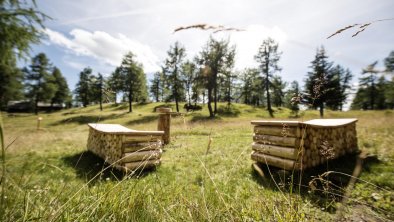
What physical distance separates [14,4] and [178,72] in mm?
31802

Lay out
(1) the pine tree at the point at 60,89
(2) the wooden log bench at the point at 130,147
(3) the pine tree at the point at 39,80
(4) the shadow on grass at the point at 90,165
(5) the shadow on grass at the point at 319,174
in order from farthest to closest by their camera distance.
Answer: (1) the pine tree at the point at 60,89
(3) the pine tree at the point at 39,80
(4) the shadow on grass at the point at 90,165
(2) the wooden log bench at the point at 130,147
(5) the shadow on grass at the point at 319,174

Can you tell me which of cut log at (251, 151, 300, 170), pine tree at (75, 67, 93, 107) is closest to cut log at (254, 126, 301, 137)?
cut log at (251, 151, 300, 170)

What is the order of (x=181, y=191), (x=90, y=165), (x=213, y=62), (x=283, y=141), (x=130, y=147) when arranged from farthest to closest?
(x=213, y=62), (x=90, y=165), (x=130, y=147), (x=283, y=141), (x=181, y=191)

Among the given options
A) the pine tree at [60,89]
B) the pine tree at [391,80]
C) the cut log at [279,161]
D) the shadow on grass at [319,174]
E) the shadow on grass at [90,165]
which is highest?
the pine tree at [60,89]

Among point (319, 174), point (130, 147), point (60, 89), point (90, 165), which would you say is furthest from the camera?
point (60, 89)

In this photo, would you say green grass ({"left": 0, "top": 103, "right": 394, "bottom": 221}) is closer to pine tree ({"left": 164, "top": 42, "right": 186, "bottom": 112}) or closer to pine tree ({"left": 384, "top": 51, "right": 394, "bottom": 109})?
pine tree ({"left": 384, "top": 51, "right": 394, "bottom": 109})

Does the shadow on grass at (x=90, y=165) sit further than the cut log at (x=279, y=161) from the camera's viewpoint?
Yes

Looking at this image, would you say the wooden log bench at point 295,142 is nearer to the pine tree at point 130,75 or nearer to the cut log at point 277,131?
the cut log at point 277,131

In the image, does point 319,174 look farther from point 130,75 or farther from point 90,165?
point 130,75

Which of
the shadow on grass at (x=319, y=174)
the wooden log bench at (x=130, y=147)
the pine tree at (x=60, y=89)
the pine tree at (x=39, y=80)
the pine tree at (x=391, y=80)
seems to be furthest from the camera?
the pine tree at (x=60, y=89)

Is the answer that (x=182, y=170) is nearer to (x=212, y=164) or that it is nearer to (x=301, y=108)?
(x=212, y=164)

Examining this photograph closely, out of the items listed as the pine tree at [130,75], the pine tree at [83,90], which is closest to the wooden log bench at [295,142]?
the pine tree at [130,75]

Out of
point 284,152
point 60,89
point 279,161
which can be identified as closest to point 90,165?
point 279,161

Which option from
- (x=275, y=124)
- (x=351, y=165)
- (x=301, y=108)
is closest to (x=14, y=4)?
(x=275, y=124)
